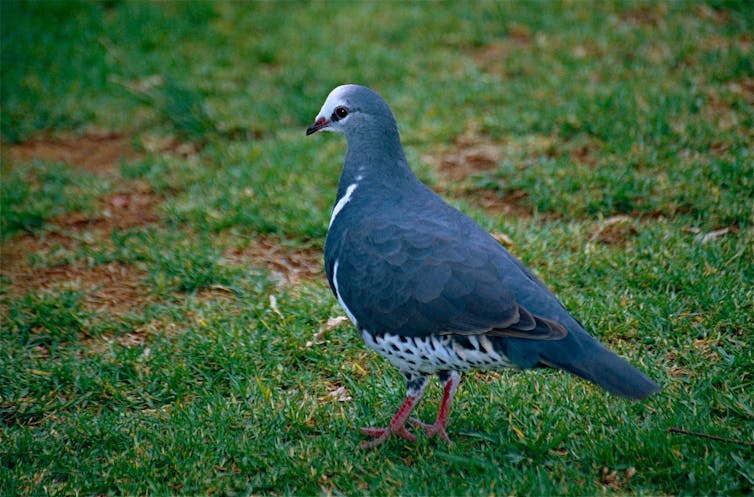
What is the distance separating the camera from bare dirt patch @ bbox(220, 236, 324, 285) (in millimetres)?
5066

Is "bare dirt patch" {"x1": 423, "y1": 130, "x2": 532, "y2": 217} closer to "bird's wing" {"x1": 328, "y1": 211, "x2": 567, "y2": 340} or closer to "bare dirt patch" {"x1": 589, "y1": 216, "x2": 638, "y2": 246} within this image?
"bare dirt patch" {"x1": 589, "y1": 216, "x2": 638, "y2": 246}

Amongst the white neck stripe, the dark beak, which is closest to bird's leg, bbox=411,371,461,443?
the white neck stripe

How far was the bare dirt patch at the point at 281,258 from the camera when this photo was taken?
507cm

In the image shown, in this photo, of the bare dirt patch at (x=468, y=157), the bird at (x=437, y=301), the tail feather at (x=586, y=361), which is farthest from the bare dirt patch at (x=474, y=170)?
the tail feather at (x=586, y=361)

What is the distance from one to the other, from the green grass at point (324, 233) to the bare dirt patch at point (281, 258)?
0.16 ft

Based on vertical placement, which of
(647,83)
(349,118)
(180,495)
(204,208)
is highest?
(349,118)

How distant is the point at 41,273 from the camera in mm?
5188

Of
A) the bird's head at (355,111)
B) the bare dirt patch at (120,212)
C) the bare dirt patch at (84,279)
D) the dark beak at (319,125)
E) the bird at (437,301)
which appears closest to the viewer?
the bird at (437,301)

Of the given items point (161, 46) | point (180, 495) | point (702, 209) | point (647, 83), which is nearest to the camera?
point (180, 495)

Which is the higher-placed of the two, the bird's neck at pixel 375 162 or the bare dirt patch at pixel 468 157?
the bird's neck at pixel 375 162

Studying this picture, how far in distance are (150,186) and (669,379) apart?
4.05 meters

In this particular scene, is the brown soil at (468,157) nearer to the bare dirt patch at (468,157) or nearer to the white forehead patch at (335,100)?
the bare dirt patch at (468,157)

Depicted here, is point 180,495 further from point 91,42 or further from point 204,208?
point 91,42

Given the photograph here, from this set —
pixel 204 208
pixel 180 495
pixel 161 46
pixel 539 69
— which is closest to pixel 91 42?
pixel 161 46
